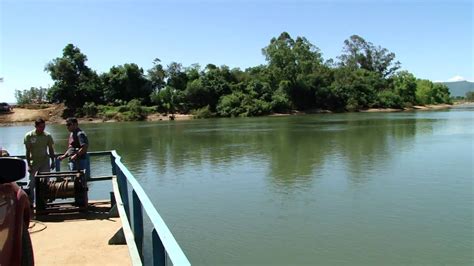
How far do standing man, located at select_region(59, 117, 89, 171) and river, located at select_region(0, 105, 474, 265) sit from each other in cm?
224

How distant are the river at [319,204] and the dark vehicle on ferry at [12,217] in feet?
16.3

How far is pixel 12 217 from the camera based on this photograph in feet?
9.83

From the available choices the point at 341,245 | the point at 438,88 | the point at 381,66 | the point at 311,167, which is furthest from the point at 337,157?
the point at 438,88

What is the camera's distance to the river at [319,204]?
26.6 ft

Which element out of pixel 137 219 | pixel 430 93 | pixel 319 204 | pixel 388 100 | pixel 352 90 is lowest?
pixel 319 204

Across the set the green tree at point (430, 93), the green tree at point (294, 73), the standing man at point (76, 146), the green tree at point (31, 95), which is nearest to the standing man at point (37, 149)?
the standing man at point (76, 146)

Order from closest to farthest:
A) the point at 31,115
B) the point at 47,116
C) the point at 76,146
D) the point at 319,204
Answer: the point at 76,146
the point at 319,204
the point at 47,116
the point at 31,115

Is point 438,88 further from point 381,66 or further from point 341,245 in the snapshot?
point 341,245

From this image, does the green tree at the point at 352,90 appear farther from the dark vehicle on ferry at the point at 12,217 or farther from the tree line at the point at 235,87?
the dark vehicle on ferry at the point at 12,217

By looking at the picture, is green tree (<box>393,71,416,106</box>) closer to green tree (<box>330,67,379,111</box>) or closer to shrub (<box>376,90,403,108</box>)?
shrub (<box>376,90,403,108</box>)

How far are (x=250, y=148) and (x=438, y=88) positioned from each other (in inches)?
3798

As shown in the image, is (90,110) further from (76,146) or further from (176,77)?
(76,146)

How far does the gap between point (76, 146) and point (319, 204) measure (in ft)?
18.0

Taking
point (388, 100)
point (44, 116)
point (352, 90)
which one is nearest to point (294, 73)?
point (352, 90)
